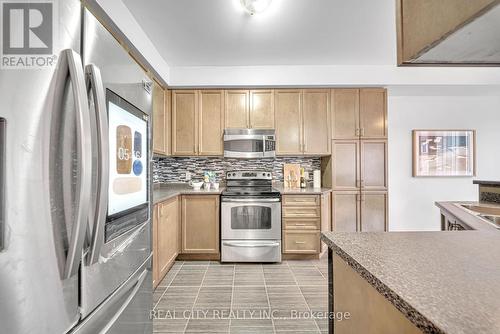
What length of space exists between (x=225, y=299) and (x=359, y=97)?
9.62 feet

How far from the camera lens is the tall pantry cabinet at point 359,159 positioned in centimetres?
347

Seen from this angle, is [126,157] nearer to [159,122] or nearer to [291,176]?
[159,122]

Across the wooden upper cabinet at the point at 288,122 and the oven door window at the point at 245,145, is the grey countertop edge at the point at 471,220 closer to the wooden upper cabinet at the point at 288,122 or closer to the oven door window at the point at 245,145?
the wooden upper cabinet at the point at 288,122

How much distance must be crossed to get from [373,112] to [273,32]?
5.80 ft

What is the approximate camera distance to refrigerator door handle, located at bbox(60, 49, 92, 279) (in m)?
0.67

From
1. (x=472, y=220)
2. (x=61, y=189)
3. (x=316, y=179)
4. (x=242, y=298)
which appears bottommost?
(x=242, y=298)

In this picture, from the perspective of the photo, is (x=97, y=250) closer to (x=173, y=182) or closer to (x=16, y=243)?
(x=16, y=243)

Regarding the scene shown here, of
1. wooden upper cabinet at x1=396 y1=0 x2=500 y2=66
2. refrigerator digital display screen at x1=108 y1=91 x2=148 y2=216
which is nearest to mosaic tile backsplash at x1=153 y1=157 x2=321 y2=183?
refrigerator digital display screen at x1=108 y1=91 x2=148 y2=216

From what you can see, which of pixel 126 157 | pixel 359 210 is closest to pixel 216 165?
pixel 359 210

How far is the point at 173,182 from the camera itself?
392 cm

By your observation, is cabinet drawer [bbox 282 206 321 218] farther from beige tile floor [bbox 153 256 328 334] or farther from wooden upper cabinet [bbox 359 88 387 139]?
wooden upper cabinet [bbox 359 88 387 139]

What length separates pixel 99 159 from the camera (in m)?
0.76

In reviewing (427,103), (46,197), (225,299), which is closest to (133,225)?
(46,197)

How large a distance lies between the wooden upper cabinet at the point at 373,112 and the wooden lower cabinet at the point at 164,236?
2.59m
